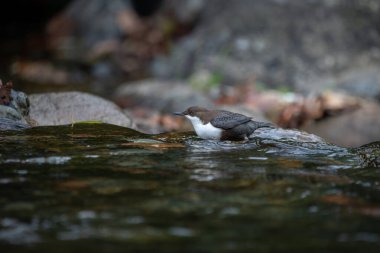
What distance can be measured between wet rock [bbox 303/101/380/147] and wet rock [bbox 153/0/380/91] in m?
2.97

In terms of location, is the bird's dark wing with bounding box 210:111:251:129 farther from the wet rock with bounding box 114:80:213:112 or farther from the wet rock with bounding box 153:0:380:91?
the wet rock with bounding box 153:0:380:91

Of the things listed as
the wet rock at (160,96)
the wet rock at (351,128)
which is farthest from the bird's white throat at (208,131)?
the wet rock at (160,96)

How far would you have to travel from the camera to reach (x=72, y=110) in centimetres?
789

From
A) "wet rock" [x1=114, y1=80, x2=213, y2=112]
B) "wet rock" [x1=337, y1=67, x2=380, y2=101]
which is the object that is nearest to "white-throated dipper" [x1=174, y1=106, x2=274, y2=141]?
"wet rock" [x1=114, y1=80, x2=213, y2=112]

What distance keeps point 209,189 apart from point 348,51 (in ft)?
32.5

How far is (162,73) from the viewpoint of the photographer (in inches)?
615

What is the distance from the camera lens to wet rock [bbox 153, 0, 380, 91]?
13.6 meters

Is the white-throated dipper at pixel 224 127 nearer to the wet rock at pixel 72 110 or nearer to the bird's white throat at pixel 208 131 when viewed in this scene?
the bird's white throat at pixel 208 131

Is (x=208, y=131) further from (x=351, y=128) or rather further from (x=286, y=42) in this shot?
(x=286, y=42)

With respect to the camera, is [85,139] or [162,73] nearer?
[85,139]

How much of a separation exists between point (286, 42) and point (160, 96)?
3034mm

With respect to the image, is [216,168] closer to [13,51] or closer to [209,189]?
[209,189]

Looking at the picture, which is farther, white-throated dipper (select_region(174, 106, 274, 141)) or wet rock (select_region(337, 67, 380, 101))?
wet rock (select_region(337, 67, 380, 101))

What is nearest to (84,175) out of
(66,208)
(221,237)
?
(66,208)
